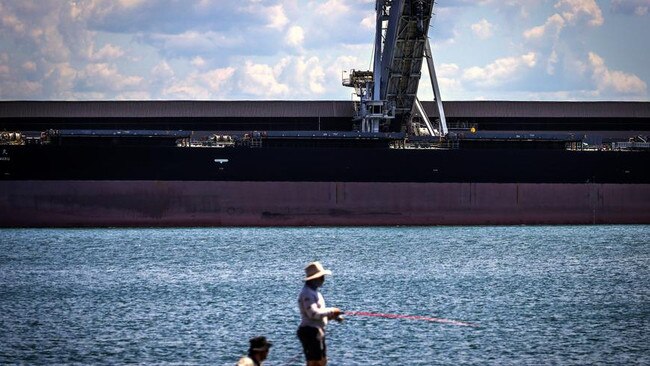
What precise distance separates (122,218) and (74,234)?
124 inches

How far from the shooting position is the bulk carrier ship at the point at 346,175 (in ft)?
163

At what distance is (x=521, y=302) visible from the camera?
28.4 metres

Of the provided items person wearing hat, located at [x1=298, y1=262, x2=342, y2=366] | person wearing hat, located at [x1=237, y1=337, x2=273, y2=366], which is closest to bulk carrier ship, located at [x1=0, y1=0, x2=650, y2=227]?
person wearing hat, located at [x1=298, y1=262, x2=342, y2=366]

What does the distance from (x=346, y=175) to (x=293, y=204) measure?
106 inches

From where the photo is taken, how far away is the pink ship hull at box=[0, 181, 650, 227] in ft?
162

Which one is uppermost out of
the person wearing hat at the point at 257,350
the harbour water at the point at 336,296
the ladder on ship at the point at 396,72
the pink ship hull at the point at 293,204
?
the ladder on ship at the point at 396,72

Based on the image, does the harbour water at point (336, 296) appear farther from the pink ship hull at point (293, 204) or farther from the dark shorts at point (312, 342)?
the dark shorts at point (312, 342)

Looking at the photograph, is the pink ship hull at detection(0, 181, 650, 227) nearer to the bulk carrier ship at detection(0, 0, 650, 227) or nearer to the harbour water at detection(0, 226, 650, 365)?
the bulk carrier ship at detection(0, 0, 650, 227)

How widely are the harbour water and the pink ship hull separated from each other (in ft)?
2.64

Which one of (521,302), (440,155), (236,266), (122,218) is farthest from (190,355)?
(440,155)

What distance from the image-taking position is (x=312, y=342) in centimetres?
1647

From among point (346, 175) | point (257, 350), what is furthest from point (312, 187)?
point (257, 350)

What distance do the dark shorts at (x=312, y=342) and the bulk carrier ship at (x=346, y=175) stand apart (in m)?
32.0

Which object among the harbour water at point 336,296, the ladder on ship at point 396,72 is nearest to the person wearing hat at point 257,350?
the harbour water at point 336,296
